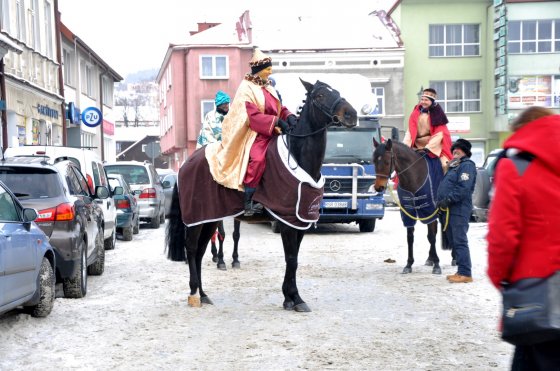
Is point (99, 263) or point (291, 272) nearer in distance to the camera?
point (291, 272)

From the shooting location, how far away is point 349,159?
738 inches

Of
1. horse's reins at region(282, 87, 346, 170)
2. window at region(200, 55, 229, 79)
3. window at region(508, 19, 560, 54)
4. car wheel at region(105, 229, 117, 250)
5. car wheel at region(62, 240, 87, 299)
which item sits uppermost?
window at region(508, 19, 560, 54)

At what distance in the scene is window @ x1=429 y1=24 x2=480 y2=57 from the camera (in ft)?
175

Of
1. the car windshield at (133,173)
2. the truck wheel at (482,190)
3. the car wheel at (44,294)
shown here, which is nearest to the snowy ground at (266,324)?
the car wheel at (44,294)

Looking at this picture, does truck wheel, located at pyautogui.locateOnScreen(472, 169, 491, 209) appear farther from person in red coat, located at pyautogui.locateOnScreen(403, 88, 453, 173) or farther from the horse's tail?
the horse's tail

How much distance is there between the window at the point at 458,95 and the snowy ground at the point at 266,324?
4169cm

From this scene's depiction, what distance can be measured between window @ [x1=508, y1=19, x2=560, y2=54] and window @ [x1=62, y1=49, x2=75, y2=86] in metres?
26.9

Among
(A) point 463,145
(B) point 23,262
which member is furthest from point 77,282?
(A) point 463,145

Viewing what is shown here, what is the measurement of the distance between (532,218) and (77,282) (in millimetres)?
6687

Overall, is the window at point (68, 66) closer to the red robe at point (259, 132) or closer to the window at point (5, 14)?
A: the window at point (5, 14)

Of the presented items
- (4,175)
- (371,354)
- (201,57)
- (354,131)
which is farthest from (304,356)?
(201,57)

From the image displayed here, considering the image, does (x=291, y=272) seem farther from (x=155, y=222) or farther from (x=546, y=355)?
(x=155, y=222)

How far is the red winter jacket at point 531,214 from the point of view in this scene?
13.4ft

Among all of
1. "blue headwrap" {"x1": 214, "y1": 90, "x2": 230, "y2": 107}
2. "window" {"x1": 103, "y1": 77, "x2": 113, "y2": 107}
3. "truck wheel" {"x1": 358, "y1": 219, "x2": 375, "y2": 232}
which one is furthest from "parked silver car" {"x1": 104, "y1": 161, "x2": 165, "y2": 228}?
"window" {"x1": 103, "y1": 77, "x2": 113, "y2": 107}
